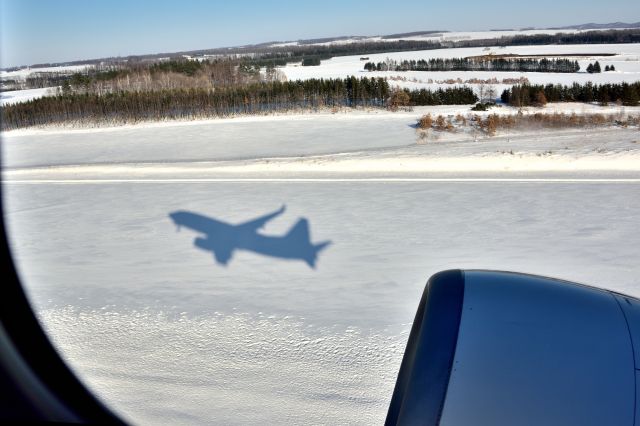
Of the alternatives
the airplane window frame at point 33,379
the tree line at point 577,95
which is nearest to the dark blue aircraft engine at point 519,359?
the airplane window frame at point 33,379

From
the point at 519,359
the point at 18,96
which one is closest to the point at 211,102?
the point at 18,96

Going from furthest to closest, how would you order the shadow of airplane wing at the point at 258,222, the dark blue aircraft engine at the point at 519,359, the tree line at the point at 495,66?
the tree line at the point at 495,66 → the shadow of airplane wing at the point at 258,222 → the dark blue aircraft engine at the point at 519,359

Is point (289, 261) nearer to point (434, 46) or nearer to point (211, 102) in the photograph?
point (211, 102)

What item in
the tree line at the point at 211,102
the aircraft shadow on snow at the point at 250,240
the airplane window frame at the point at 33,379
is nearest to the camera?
the airplane window frame at the point at 33,379

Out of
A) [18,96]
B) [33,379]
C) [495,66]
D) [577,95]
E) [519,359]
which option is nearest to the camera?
[519,359]

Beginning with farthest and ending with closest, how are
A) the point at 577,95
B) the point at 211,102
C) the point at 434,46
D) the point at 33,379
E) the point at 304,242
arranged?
the point at 434,46 → the point at 211,102 → the point at 577,95 → the point at 304,242 → the point at 33,379

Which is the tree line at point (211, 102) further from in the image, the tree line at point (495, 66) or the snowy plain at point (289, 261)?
the tree line at point (495, 66)

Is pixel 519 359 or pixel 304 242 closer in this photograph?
pixel 519 359

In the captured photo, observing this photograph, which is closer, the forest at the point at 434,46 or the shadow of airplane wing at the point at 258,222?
the shadow of airplane wing at the point at 258,222
